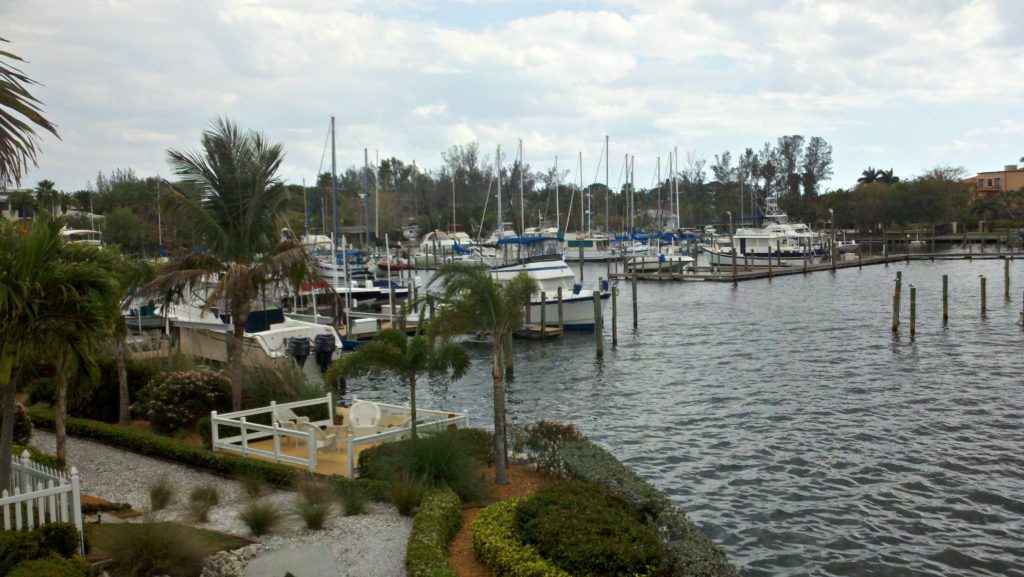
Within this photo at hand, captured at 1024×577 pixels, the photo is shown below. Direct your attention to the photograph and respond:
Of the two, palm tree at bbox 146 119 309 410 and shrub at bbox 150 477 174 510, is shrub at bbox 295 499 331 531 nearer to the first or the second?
shrub at bbox 150 477 174 510

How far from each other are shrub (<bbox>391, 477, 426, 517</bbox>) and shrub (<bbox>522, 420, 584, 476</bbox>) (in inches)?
120

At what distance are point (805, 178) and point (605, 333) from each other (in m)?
117

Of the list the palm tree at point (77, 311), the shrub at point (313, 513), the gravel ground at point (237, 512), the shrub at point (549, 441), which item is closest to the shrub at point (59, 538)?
the palm tree at point (77, 311)

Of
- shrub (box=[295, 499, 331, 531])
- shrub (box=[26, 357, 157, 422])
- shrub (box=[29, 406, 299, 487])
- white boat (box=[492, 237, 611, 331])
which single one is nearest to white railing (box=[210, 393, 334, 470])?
shrub (box=[29, 406, 299, 487])

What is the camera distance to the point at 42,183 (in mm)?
80875

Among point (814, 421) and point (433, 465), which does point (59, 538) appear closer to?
point (433, 465)

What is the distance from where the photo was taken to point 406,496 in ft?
43.8

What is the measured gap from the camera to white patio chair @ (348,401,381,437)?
17531 millimetres

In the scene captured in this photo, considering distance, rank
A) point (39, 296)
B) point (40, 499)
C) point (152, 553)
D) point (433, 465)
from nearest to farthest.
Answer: point (40, 499) → point (39, 296) → point (152, 553) → point (433, 465)

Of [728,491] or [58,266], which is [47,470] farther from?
[728,491]

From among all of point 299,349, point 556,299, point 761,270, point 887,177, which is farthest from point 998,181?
point 299,349

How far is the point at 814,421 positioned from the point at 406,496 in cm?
1516

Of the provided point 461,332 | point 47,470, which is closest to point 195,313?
point 461,332

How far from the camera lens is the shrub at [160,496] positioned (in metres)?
13.4
